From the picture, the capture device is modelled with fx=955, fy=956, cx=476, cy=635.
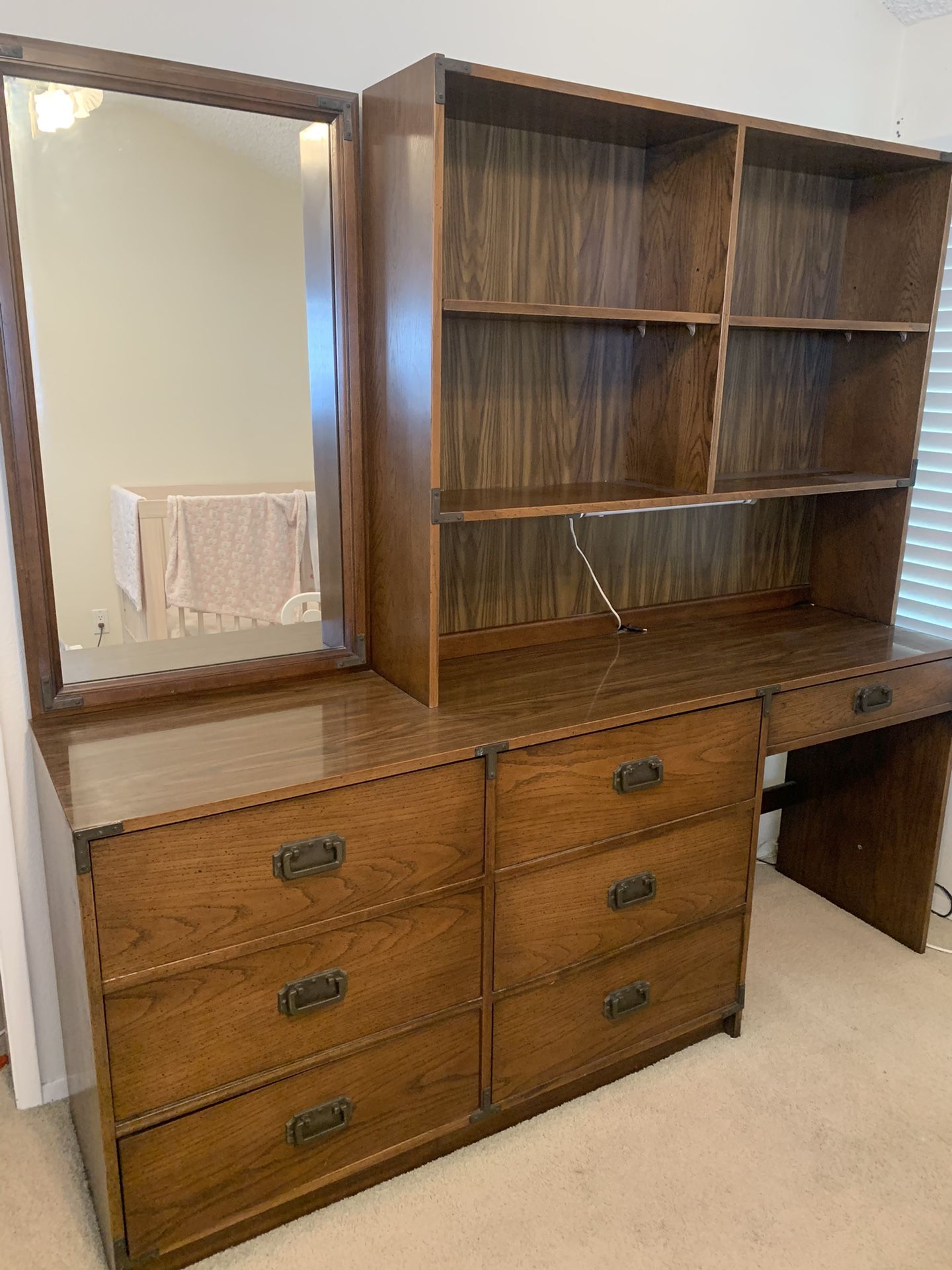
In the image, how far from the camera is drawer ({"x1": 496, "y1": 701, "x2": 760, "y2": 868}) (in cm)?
163

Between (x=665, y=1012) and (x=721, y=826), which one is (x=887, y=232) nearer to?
(x=721, y=826)

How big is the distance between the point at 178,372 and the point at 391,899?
3.17ft

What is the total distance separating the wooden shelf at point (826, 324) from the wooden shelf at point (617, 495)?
332 millimetres

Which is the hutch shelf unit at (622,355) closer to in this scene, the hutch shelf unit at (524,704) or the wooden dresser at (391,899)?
the hutch shelf unit at (524,704)

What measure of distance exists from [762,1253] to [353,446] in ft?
5.15

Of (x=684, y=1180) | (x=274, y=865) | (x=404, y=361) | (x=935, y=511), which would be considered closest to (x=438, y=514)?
(x=404, y=361)

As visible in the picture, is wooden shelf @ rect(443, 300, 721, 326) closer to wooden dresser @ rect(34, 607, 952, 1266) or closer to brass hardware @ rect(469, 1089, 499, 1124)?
wooden dresser @ rect(34, 607, 952, 1266)

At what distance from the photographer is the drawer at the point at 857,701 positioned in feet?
6.37

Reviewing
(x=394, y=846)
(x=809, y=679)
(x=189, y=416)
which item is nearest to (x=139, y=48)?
(x=189, y=416)

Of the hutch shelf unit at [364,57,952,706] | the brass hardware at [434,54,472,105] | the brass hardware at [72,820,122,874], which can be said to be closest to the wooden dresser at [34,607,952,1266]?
the brass hardware at [72,820,122,874]

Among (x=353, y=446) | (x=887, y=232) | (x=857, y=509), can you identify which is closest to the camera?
(x=353, y=446)

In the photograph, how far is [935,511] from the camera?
8.21 ft

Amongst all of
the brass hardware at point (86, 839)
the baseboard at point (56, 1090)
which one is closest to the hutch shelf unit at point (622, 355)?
the brass hardware at point (86, 839)

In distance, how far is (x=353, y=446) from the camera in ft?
5.96
